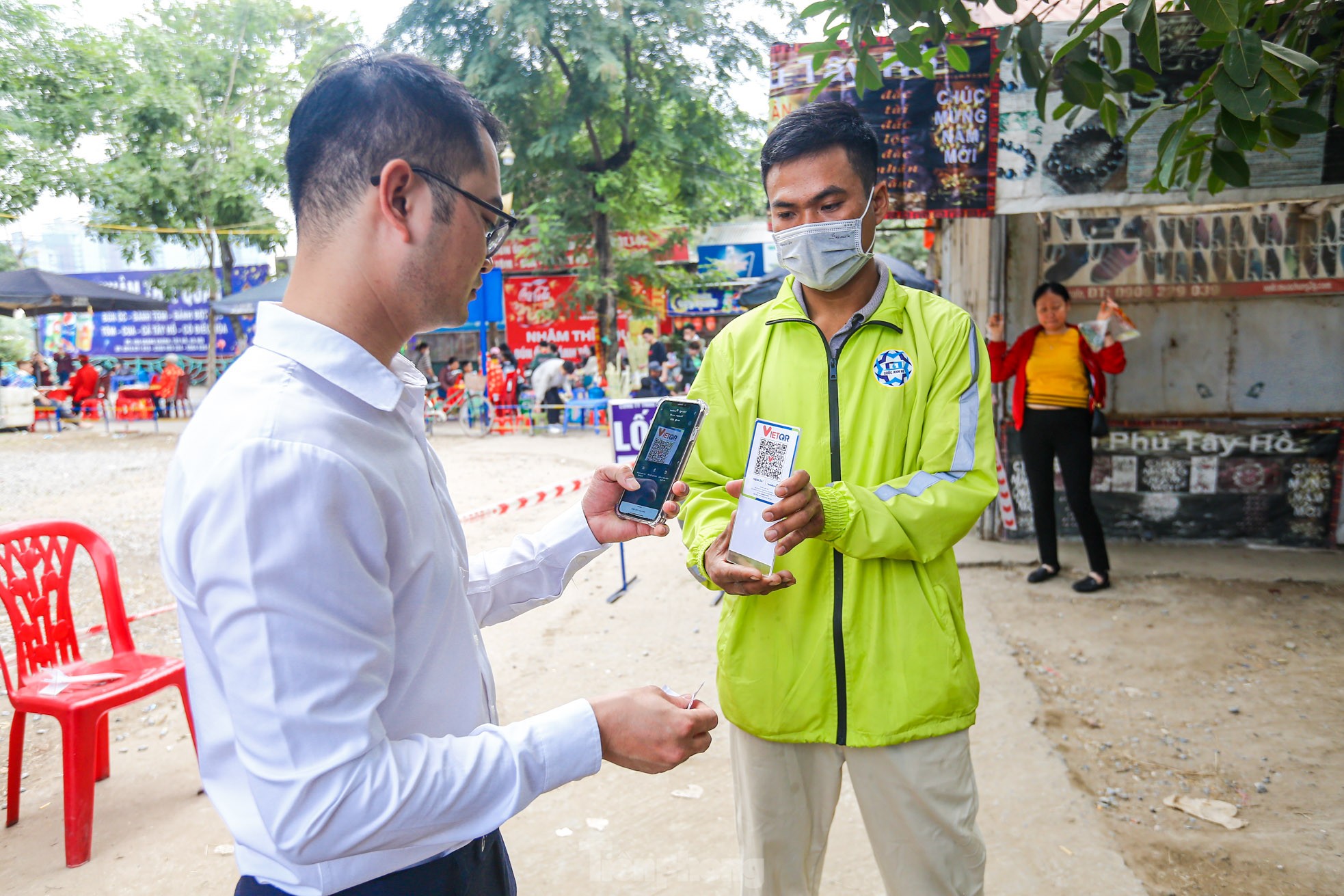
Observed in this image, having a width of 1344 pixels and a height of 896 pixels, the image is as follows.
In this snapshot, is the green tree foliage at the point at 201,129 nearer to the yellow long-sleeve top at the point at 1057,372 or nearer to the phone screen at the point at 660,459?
the yellow long-sleeve top at the point at 1057,372

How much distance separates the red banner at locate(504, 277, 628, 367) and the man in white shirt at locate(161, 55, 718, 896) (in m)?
18.5

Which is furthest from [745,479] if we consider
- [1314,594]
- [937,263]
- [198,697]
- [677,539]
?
[937,263]

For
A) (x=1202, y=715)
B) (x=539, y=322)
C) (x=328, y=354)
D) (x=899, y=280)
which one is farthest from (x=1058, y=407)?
(x=539, y=322)

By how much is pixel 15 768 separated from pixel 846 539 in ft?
11.1

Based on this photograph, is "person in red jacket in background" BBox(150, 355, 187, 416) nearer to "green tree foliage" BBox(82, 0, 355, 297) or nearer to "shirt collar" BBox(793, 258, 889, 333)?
"green tree foliage" BBox(82, 0, 355, 297)

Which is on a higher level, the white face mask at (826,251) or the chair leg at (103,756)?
the white face mask at (826,251)

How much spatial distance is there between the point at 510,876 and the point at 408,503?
0.76 metres

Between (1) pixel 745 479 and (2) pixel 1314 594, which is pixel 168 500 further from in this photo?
(2) pixel 1314 594

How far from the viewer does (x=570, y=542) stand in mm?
1746

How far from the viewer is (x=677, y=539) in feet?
26.5

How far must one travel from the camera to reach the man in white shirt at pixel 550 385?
54.3ft

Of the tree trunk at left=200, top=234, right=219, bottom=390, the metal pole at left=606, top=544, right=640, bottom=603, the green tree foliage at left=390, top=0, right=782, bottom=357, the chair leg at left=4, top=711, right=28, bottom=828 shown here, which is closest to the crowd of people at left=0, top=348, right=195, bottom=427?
the tree trunk at left=200, top=234, right=219, bottom=390

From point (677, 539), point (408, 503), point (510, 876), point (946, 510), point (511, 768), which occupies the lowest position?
point (677, 539)

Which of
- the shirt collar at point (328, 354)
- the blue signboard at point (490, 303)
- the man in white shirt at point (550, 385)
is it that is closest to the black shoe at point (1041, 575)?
the shirt collar at point (328, 354)
